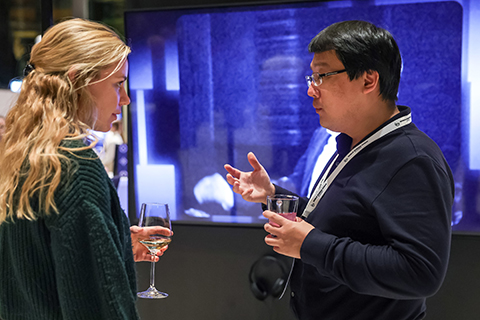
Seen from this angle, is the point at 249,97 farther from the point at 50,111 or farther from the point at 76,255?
the point at 76,255

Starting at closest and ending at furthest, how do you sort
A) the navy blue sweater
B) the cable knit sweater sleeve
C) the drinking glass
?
the cable knit sweater sleeve, the navy blue sweater, the drinking glass

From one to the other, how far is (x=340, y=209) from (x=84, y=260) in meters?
0.84

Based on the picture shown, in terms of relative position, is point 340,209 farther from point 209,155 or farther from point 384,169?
point 209,155

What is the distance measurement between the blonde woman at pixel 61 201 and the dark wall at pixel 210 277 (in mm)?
1999

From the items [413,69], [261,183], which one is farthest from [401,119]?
[413,69]

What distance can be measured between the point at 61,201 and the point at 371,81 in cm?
110

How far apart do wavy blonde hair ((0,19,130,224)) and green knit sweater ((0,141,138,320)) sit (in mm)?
35

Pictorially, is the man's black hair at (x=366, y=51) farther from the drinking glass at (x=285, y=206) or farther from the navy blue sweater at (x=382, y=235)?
the drinking glass at (x=285, y=206)

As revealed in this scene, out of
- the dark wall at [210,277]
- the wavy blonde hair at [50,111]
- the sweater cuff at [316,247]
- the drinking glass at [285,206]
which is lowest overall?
the dark wall at [210,277]

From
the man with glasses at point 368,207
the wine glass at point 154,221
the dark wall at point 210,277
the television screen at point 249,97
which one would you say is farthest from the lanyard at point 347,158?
the dark wall at point 210,277

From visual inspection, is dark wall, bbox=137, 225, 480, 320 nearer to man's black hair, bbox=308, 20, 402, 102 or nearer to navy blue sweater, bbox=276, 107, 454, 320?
navy blue sweater, bbox=276, 107, 454, 320

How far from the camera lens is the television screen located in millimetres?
2670

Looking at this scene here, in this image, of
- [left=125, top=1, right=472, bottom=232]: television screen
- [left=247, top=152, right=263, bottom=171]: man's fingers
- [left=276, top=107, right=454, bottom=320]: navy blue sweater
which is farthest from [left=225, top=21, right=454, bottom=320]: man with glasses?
[left=125, top=1, right=472, bottom=232]: television screen

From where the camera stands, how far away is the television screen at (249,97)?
2670mm
